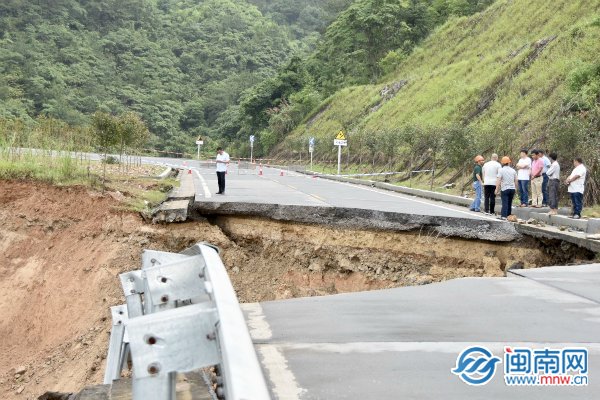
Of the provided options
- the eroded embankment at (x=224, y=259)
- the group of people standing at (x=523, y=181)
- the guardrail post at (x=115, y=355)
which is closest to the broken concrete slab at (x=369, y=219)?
the eroded embankment at (x=224, y=259)

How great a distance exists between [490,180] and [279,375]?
12.1m

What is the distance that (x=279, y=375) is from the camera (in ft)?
10.1

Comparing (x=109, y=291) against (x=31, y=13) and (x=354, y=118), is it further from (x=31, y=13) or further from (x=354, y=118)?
(x=31, y=13)

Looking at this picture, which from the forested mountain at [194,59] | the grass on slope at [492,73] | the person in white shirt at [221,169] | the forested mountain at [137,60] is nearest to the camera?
the person in white shirt at [221,169]

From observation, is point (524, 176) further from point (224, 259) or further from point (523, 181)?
point (224, 259)

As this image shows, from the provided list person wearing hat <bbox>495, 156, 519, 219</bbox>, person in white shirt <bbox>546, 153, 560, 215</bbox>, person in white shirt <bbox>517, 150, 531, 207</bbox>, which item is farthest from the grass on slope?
person wearing hat <bbox>495, 156, 519, 219</bbox>

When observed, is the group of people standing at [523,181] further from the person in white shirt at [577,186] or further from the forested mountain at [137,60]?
the forested mountain at [137,60]

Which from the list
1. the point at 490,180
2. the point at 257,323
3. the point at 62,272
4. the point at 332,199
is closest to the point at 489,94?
the point at 490,180

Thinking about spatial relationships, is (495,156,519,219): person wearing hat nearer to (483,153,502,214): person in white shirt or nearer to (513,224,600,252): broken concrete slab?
(483,153,502,214): person in white shirt

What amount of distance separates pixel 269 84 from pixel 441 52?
94.2 feet

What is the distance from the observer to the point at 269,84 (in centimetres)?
6825

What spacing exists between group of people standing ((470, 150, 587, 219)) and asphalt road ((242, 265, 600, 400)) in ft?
23.2

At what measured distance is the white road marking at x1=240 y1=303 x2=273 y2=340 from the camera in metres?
3.82

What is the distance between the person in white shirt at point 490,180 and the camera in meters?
13.7
